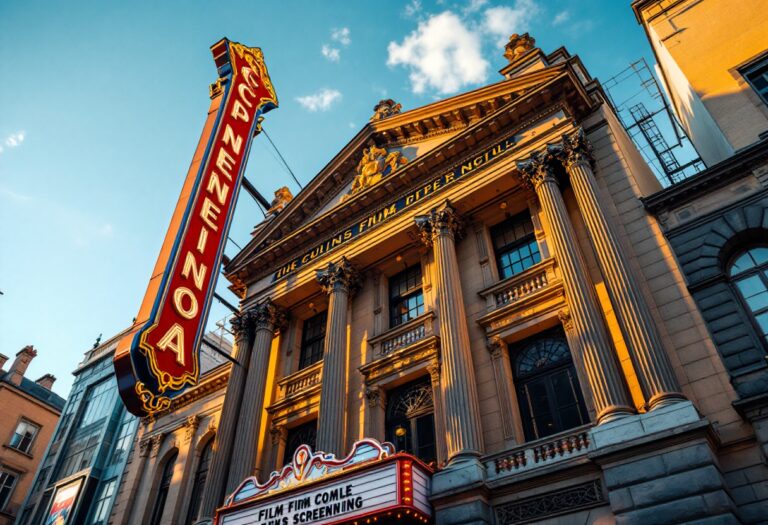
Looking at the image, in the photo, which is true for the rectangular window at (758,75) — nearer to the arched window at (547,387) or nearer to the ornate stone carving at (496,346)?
the arched window at (547,387)

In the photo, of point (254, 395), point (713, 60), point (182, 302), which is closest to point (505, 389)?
point (254, 395)

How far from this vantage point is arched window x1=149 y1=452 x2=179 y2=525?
23688 mm

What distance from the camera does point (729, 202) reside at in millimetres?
14656

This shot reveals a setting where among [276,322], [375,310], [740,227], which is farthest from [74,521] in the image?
[740,227]

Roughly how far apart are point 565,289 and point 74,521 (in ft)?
86.0

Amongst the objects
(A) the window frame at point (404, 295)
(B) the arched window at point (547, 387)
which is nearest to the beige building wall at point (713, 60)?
(B) the arched window at point (547, 387)

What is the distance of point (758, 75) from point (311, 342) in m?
18.2

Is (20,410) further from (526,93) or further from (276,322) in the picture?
(526,93)

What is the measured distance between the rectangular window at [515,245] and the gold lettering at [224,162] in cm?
1088

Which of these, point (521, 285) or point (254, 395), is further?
point (254, 395)

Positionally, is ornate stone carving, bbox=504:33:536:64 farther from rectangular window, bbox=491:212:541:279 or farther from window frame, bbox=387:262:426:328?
window frame, bbox=387:262:426:328

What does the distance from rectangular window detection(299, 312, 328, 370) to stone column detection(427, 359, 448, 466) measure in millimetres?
6104

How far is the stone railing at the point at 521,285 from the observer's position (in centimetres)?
1644

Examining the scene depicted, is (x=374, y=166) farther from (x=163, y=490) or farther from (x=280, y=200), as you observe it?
(x=163, y=490)
